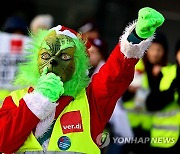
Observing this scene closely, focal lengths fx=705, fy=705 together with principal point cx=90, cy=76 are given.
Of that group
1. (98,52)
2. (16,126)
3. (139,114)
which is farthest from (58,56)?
(139,114)

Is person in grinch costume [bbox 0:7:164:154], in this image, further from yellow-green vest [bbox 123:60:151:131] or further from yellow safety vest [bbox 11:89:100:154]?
yellow-green vest [bbox 123:60:151:131]

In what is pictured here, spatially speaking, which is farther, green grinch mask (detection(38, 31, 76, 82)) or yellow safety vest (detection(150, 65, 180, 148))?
yellow safety vest (detection(150, 65, 180, 148))

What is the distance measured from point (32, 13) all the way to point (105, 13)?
91 centimetres

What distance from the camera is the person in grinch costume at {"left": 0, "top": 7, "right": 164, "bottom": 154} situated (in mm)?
3215

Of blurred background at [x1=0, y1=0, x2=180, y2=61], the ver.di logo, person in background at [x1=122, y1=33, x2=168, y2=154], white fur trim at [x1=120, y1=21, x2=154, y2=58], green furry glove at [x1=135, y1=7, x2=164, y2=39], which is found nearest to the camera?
green furry glove at [x1=135, y1=7, x2=164, y2=39]

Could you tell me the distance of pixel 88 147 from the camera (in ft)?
10.9

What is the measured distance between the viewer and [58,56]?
337 cm

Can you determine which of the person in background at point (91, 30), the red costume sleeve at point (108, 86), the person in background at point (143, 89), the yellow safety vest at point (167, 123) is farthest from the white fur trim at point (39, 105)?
the person in background at point (91, 30)

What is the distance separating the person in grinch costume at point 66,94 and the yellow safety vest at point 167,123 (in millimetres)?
1605

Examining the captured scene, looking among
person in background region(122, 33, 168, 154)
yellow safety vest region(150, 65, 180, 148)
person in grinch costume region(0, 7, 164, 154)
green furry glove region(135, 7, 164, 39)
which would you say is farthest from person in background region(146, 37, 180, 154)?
green furry glove region(135, 7, 164, 39)

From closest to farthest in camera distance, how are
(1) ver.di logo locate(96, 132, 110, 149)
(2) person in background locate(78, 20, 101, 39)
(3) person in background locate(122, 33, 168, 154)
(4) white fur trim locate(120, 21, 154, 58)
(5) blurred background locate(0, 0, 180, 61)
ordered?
(4) white fur trim locate(120, 21, 154, 58) → (1) ver.di logo locate(96, 132, 110, 149) → (3) person in background locate(122, 33, 168, 154) → (2) person in background locate(78, 20, 101, 39) → (5) blurred background locate(0, 0, 180, 61)

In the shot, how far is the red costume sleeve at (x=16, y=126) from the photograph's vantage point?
10.6ft

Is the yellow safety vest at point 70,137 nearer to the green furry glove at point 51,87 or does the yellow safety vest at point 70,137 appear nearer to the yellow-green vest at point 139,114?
the green furry glove at point 51,87

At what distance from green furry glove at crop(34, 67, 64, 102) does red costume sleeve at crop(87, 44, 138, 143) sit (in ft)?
0.79
